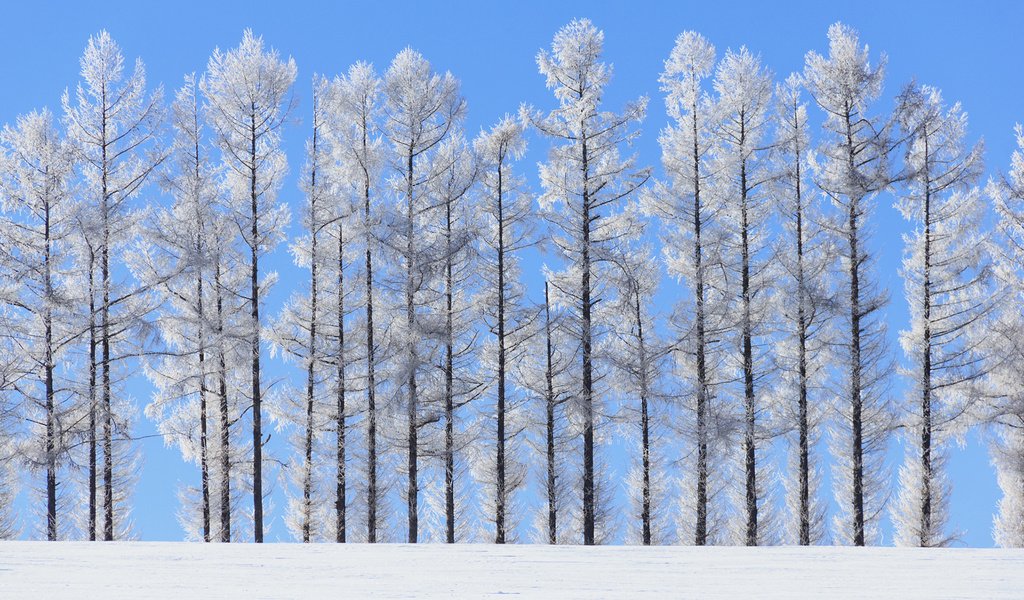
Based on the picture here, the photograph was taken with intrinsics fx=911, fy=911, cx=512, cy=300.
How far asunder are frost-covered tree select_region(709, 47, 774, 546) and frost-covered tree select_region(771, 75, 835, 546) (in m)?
0.36

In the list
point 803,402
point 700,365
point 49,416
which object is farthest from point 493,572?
point 49,416

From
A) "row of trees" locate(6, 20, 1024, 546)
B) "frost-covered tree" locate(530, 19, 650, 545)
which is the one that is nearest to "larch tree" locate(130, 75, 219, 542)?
"row of trees" locate(6, 20, 1024, 546)

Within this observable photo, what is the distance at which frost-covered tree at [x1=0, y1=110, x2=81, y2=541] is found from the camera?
18312mm

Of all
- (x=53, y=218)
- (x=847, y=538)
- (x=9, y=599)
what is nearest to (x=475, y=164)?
(x=53, y=218)

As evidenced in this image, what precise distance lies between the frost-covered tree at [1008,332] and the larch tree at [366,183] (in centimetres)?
1327

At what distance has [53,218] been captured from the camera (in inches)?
751

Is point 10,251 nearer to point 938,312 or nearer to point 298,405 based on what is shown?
point 298,405

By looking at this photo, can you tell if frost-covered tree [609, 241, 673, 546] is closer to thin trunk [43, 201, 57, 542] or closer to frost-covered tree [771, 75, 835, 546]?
frost-covered tree [771, 75, 835, 546]

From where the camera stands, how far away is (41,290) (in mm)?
18484

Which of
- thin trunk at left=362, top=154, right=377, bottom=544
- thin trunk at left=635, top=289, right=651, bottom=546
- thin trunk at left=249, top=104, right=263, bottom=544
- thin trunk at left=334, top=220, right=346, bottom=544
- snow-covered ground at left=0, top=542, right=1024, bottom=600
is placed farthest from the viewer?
thin trunk at left=334, top=220, right=346, bottom=544

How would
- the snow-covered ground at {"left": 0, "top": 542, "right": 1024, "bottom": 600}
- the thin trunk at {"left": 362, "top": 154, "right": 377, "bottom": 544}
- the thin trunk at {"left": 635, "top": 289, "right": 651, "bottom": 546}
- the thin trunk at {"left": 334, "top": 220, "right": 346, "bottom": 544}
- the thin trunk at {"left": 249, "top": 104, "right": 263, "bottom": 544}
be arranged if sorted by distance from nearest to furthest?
the snow-covered ground at {"left": 0, "top": 542, "right": 1024, "bottom": 600}, the thin trunk at {"left": 249, "top": 104, "right": 263, "bottom": 544}, the thin trunk at {"left": 362, "top": 154, "right": 377, "bottom": 544}, the thin trunk at {"left": 635, "top": 289, "right": 651, "bottom": 546}, the thin trunk at {"left": 334, "top": 220, "right": 346, "bottom": 544}

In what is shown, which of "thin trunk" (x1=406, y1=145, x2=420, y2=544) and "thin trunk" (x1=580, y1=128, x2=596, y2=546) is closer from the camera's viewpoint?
"thin trunk" (x1=406, y1=145, x2=420, y2=544)

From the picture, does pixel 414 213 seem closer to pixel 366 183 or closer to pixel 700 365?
pixel 366 183

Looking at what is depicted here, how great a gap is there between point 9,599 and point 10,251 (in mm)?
13319
